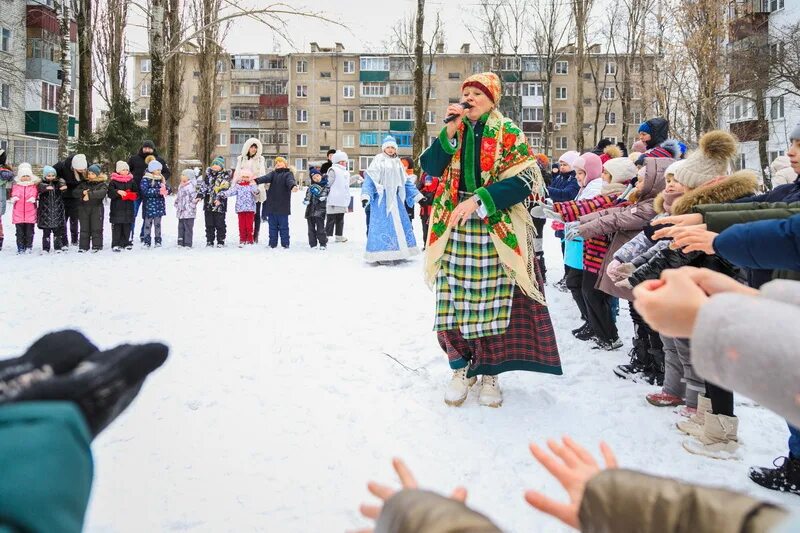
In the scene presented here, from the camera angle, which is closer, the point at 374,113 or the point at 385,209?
the point at 385,209

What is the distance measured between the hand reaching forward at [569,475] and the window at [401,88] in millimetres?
64368

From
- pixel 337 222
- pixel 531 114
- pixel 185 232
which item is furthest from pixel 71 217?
pixel 531 114

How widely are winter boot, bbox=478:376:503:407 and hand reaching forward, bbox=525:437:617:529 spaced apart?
3.02 metres

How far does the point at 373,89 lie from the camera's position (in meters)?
64.1

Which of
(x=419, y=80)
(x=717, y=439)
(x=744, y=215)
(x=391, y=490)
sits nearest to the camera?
(x=391, y=490)

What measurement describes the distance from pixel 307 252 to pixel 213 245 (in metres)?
2.02

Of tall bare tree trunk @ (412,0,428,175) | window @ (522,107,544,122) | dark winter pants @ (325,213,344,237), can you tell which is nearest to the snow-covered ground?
dark winter pants @ (325,213,344,237)

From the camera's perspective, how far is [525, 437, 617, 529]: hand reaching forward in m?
1.06

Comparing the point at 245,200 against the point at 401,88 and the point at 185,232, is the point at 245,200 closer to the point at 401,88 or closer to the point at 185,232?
the point at 185,232

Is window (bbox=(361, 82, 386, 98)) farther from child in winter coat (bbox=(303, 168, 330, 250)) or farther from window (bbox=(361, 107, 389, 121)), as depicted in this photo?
child in winter coat (bbox=(303, 168, 330, 250))

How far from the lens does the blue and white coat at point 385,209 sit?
395 inches

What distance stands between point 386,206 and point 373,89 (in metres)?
56.4

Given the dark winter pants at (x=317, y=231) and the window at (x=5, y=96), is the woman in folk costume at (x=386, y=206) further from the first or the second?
the window at (x=5, y=96)

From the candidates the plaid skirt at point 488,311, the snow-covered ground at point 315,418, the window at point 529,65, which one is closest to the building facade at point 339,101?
the window at point 529,65
